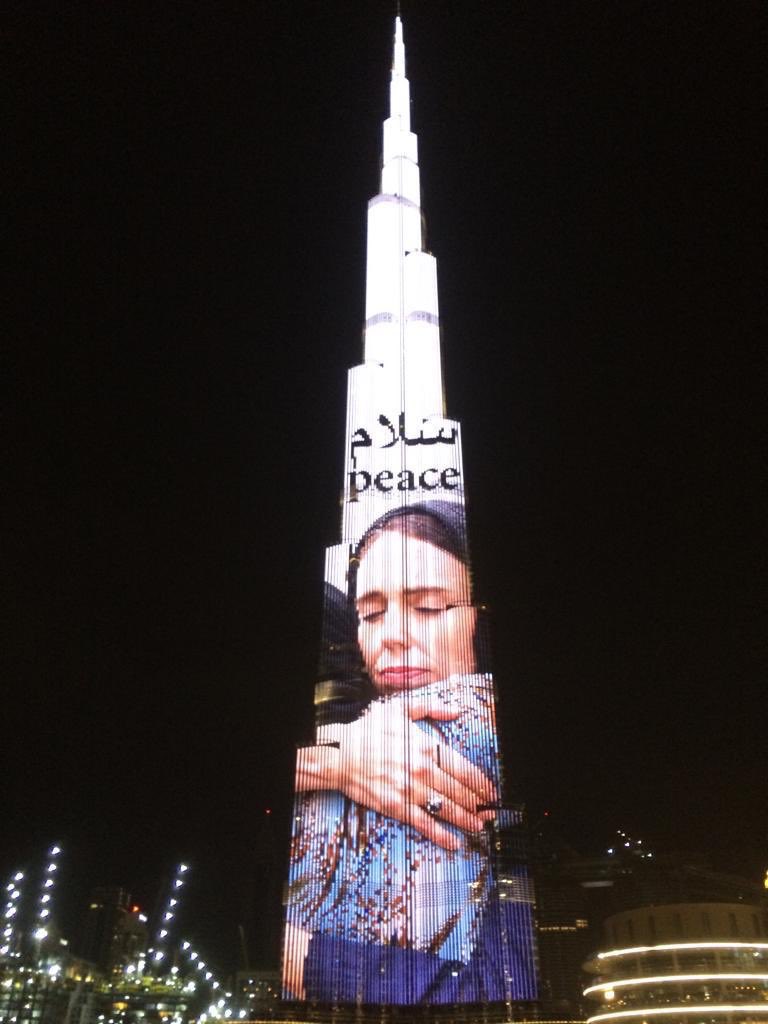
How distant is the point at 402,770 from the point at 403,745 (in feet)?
3.63

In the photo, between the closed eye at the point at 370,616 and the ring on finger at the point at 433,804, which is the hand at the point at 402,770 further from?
the closed eye at the point at 370,616

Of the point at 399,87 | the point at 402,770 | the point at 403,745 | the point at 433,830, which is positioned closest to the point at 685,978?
the point at 433,830

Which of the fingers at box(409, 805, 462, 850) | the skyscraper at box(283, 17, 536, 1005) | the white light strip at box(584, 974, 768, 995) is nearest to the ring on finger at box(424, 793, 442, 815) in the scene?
the skyscraper at box(283, 17, 536, 1005)

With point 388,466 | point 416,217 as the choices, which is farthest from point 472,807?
point 416,217

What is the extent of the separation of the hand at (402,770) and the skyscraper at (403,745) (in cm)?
6

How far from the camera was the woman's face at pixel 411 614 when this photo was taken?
4209 cm

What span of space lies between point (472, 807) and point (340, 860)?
6.05 m

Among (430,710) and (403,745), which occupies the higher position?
(430,710)

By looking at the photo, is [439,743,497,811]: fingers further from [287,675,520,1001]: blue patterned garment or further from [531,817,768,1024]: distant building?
[531,817,768,1024]: distant building

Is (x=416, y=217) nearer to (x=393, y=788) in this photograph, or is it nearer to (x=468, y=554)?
(x=468, y=554)

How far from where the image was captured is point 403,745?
40.3 meters

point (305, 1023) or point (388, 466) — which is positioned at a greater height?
point (388, 466)

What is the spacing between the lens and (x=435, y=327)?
50.2 m

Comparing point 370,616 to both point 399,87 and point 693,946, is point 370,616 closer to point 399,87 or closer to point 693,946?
point 399,87
